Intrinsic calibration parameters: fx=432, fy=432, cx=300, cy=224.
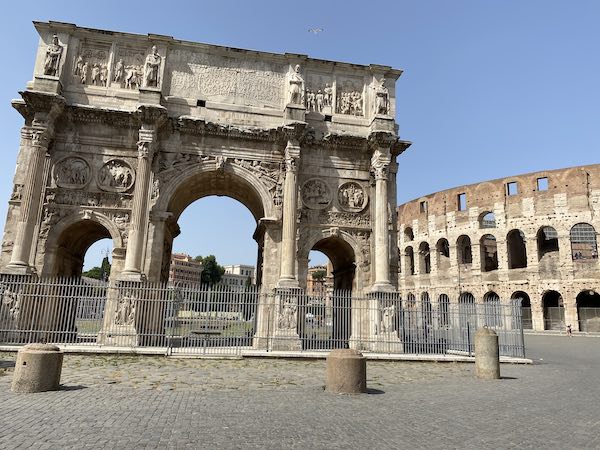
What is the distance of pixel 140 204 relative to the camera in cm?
1473

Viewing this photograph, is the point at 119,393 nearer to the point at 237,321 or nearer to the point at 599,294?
the point at 237,321

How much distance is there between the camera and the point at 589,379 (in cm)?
948

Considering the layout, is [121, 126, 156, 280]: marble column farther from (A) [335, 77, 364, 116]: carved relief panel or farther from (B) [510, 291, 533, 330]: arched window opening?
(B) [510, 291, 533, 330]: arched window opening

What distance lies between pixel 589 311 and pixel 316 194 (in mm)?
23878

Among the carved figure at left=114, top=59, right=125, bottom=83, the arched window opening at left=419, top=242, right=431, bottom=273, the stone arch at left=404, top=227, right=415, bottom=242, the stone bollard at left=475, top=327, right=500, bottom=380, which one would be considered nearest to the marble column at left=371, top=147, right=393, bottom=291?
the stone bollard at left=475, top=327, right=500, bottom=380

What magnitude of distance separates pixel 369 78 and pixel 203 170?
7.85m

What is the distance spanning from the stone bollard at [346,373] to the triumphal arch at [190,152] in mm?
7281

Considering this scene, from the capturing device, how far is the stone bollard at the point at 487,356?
9.33 m

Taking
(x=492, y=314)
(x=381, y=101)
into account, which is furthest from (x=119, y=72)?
(x=492, y=314)

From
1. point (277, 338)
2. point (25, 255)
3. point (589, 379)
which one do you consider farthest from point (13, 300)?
point (589, 379)

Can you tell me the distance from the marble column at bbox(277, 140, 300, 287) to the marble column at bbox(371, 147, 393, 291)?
3.07 metres

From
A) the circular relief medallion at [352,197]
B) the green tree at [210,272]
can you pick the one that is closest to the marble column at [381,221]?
the circular relief medallion at [352,197]

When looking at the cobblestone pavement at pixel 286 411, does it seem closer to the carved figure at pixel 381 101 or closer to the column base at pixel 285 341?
the column base at pixel 285 341

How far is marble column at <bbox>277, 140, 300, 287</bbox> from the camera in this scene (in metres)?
14.9
